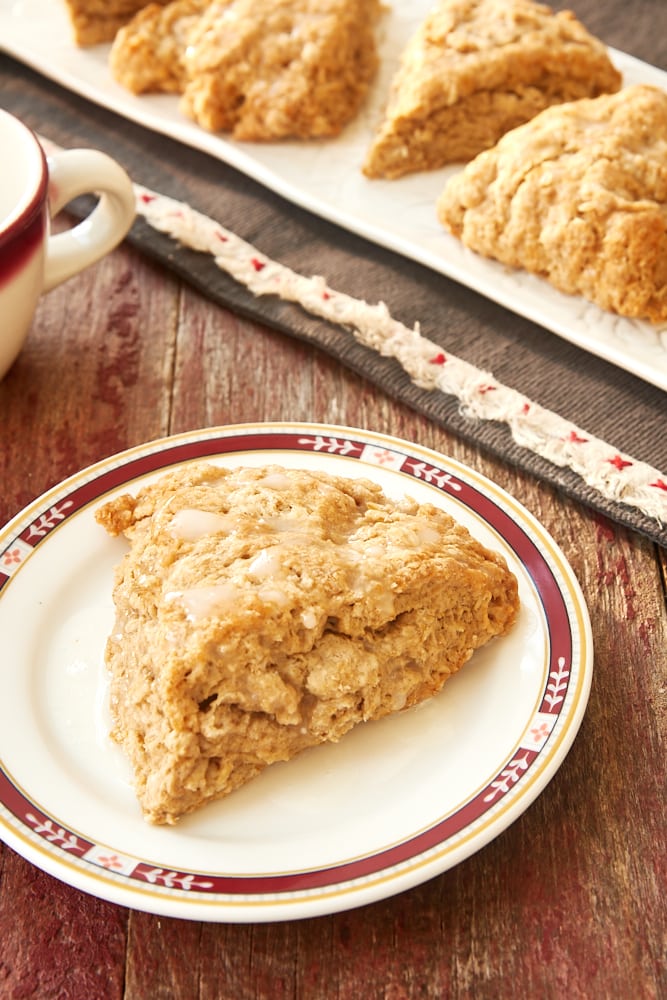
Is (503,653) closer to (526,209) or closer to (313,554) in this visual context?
(313,554)

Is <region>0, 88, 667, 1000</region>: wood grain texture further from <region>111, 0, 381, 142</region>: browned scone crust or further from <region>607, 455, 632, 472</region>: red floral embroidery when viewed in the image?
<region>111, 0, 381, 142</region>: browned scone crust

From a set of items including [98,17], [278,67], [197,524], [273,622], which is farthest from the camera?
[98,17]

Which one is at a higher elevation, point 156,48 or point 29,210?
point 29,210

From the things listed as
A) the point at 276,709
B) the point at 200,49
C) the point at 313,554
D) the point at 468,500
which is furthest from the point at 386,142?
the point at 276,709

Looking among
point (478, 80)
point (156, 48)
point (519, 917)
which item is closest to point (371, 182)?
point (478, 80)

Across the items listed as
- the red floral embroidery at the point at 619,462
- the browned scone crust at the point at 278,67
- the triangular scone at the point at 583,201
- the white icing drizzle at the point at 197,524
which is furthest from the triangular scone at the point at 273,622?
the browned scone crust at the point at 278,67

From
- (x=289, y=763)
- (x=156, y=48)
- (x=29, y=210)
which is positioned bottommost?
(x=289, y=763)

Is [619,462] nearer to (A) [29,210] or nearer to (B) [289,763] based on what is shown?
(B) [289,763]
